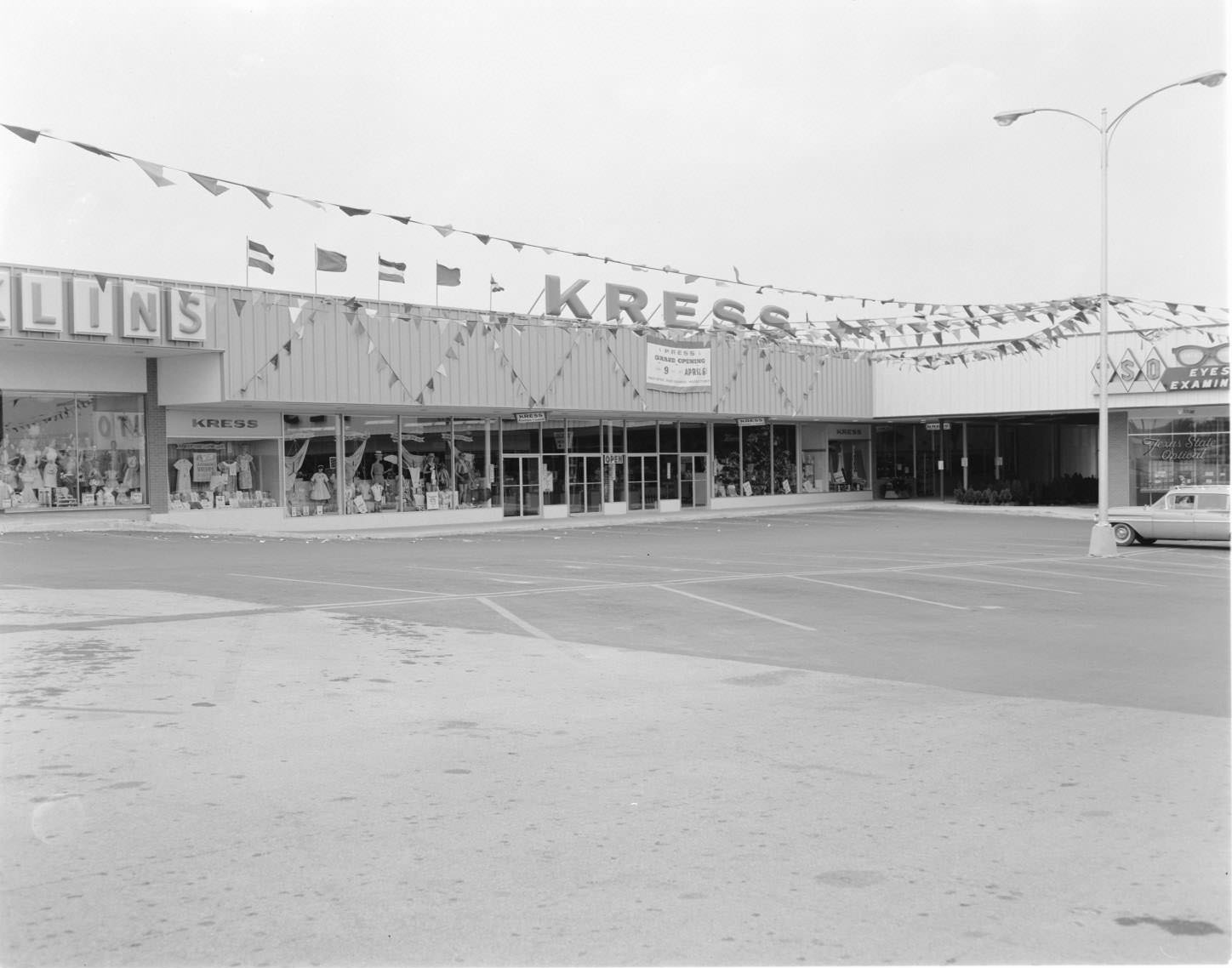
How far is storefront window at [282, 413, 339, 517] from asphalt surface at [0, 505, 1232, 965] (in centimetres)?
1915

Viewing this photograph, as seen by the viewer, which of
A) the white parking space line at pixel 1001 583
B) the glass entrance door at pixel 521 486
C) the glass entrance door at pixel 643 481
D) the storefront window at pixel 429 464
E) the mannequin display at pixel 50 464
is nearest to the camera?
the white parking space line at pixel 1001 583

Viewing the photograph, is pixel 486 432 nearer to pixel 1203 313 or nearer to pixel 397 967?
pixel 1203 313

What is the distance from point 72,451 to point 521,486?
14.1 metres

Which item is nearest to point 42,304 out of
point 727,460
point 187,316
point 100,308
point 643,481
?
point 100,308

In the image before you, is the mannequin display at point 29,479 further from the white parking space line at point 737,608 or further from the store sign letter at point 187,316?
the white parking space line at point 737,608

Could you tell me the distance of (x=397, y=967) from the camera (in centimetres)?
430

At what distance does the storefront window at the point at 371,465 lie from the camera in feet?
117

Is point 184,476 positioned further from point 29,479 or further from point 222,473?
point 29,479

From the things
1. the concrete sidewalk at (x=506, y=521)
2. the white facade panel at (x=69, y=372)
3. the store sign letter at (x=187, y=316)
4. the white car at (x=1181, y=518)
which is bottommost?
the concrete sidewalk at (x=506, y=521)

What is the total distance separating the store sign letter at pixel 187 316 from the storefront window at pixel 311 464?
17.0 feet

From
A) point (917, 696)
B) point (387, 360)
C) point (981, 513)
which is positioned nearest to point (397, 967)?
point (917, 696)

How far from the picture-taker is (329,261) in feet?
99.6

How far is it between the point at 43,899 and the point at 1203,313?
36572 millimetres

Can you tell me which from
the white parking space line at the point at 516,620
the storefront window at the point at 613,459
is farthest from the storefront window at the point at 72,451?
the white parking space line at the point at 516,620
